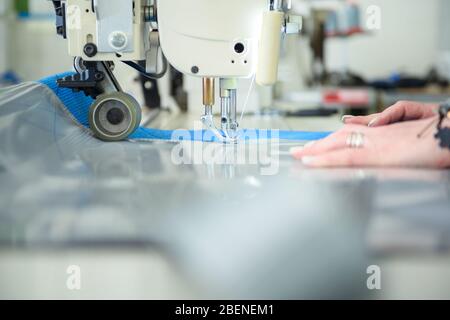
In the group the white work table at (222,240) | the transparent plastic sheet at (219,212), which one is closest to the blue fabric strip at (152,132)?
the transparent plastic sheet at (219,212)

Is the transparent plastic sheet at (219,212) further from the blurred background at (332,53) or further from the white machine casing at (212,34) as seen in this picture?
the blurred background at (332,53)

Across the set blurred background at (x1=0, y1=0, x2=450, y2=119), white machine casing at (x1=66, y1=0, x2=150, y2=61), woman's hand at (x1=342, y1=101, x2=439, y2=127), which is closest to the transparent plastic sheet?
woman's hand at (x1=342, y1=101, x2=439, y2=127)

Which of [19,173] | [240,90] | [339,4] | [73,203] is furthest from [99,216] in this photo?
[339,4]

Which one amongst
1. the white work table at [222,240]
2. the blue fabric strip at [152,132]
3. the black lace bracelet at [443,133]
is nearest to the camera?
the white work table at [222,240]

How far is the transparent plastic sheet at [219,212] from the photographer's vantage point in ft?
2.14

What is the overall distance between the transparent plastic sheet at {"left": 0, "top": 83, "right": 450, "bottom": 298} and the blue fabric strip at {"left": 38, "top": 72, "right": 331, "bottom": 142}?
393 mm

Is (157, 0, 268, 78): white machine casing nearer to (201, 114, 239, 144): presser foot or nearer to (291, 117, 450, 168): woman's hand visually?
(201, 114, 239, 144): presser foot

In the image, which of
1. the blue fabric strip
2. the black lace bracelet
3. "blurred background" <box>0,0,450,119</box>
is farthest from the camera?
"blurred background" <box>0,0,450,119</box>

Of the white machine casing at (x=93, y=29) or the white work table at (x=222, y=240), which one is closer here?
the white work table at (x=222, y=240)

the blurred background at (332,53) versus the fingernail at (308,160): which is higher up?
the blurred background at (332,53)

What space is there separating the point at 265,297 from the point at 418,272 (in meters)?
0.16

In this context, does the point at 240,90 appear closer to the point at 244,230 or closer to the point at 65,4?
the point at 65,4

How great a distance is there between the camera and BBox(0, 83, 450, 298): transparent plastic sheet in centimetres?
65

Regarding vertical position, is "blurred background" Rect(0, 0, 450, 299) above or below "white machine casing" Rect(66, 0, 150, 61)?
below
